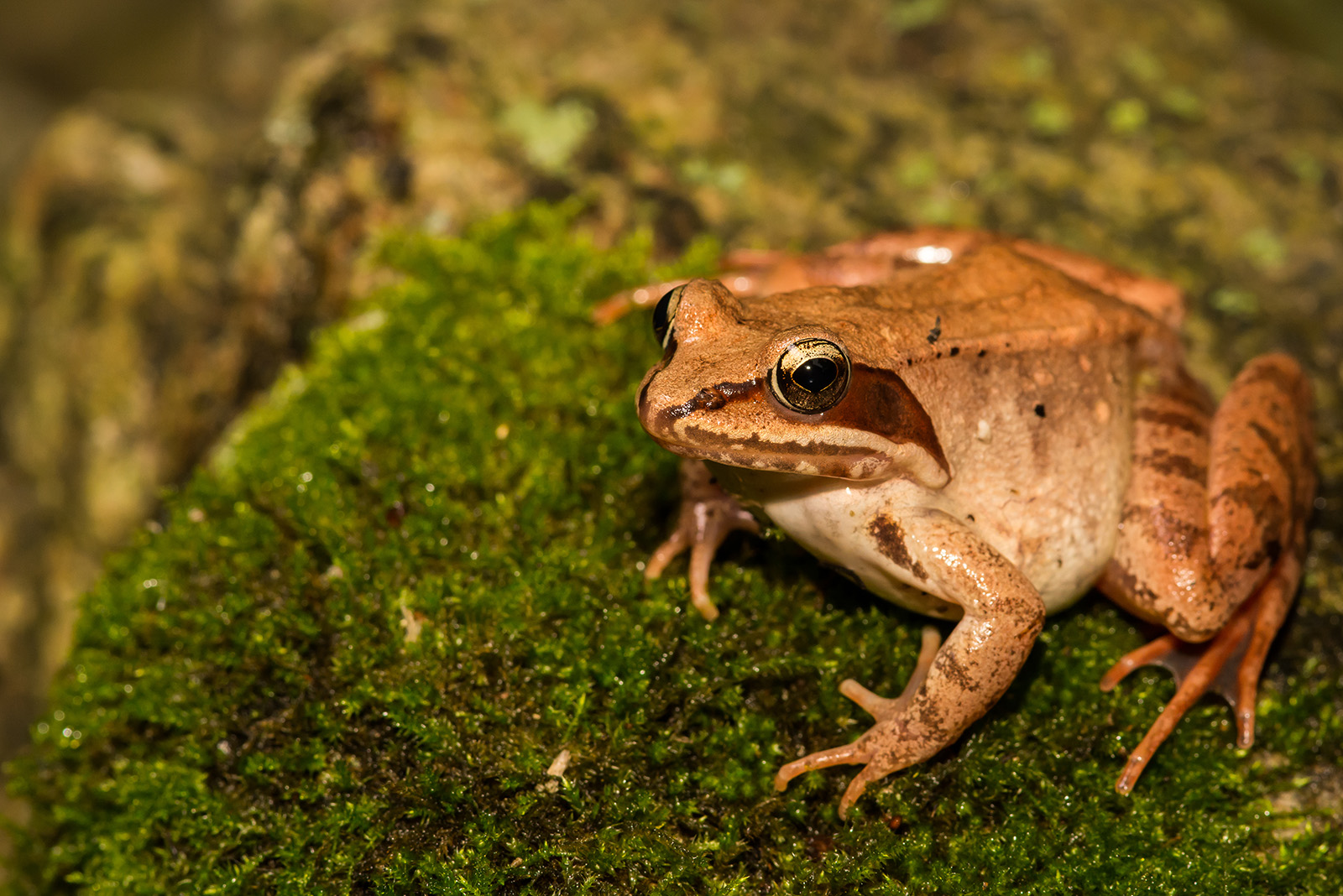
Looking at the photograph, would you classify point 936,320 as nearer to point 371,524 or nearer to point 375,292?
point 371,524

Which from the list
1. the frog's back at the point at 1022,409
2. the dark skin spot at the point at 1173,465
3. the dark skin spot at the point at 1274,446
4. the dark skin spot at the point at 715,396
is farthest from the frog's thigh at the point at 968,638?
the dark skin spot at the point at 1274,446

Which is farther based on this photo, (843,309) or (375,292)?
(375,292)

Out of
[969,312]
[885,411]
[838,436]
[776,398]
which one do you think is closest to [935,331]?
[969,312]

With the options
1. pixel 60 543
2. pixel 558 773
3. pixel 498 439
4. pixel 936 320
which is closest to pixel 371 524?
pixel 498 439

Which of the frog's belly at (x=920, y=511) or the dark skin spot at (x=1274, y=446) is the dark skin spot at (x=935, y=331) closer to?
the frog's belly at (x=920, y=511)

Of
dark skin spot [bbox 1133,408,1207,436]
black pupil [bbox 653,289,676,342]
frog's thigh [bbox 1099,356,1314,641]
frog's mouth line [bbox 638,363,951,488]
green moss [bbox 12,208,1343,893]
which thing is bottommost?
green moss [bbox 12,208,1343,893]

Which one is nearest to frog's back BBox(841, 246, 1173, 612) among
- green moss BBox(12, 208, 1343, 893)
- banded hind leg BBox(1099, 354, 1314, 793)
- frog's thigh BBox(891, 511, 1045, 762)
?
banded hind leg BBox(1099, 354, 1314, 793)

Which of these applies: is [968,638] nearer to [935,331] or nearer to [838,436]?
[838,436]

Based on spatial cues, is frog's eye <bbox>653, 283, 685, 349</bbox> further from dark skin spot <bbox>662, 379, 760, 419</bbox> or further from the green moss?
the green moss
